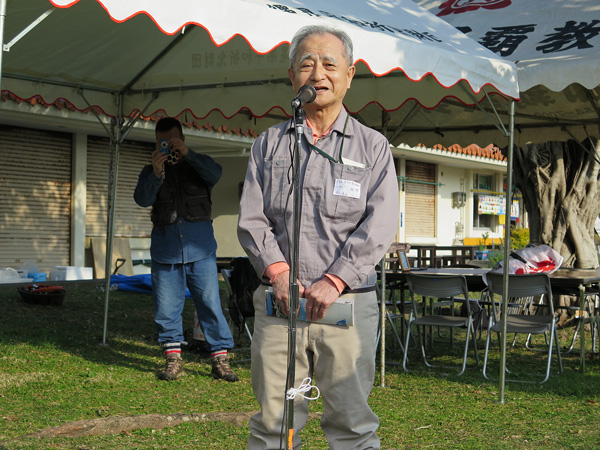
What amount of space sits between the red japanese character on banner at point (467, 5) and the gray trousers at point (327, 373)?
6.04 meters

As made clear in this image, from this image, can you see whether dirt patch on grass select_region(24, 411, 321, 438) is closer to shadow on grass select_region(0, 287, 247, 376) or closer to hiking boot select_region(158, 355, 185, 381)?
hiking boot select_region(158, 355, 185, 381)

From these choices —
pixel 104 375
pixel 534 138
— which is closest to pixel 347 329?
pixel 104 375

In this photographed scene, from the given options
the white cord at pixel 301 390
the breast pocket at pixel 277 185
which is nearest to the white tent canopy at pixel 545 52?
the breast pocket at pixel 277 185

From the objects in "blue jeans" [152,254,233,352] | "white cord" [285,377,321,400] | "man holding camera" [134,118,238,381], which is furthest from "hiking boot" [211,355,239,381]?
"white cord" [285,377,321,400]

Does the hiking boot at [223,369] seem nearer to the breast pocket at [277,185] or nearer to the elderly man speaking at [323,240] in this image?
the elderly man speaking at [323,240]

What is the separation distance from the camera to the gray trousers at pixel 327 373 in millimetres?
2961

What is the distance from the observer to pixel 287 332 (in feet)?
9.75

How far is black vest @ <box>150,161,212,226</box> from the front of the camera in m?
6.25

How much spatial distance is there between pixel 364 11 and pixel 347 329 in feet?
11.6

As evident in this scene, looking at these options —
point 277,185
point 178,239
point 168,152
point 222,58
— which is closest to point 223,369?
point 178,239

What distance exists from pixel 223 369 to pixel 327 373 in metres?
3.53

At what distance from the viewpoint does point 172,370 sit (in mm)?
6312

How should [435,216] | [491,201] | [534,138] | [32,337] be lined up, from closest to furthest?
[32,337], [534,138], [435,216], [491,201]

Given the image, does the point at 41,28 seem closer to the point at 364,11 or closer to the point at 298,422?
the point at 364,11
